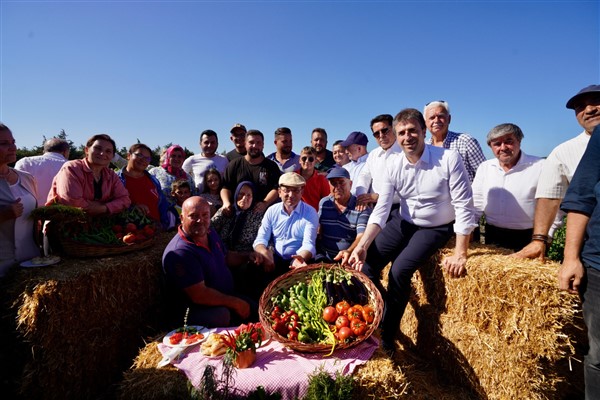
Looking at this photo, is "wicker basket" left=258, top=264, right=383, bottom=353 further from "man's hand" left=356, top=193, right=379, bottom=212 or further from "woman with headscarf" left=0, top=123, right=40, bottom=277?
"woman with headscarf" left=0, top=123, right=40, bottom=277

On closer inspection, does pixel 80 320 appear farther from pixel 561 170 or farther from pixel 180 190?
pixel 561 170

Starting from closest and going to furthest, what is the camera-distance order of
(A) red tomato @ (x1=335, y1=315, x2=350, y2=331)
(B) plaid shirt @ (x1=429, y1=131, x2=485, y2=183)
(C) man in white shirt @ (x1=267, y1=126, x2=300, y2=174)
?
(A) red tomato @ (x1=335, y1=315, x2=350, y2=331), (B) plaid shirt @ (x1=429, y1=131, x2=485, y2=183), (C) man in white shirt @ (x1=267, y1=126, x2=300, y2=174)

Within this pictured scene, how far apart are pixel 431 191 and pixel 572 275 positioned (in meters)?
1.57

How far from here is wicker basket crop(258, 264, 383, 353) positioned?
9.57ft

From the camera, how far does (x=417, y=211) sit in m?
3.91

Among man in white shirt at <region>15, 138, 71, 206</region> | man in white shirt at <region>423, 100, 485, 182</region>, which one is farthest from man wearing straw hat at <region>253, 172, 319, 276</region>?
man in white shirt at <region>15, 138, 71, 206</region>

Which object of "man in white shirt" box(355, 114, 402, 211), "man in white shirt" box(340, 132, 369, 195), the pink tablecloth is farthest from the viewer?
"man in white shirt" box(340, 132, 369, 195)

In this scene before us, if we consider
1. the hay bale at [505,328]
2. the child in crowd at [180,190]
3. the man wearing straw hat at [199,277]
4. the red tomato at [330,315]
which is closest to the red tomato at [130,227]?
the man wearing straw hat at [199,277]

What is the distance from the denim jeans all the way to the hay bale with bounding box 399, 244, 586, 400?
50 cm

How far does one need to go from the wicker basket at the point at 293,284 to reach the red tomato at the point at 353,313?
0.57 feet

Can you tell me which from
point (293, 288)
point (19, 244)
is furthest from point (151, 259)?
point (293, 288)

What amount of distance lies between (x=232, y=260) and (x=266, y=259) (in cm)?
67

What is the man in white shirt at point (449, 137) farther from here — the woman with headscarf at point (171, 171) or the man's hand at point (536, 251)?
the woman with headscarf at point (171, 171)

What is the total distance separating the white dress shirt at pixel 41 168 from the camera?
5230 millimetres
